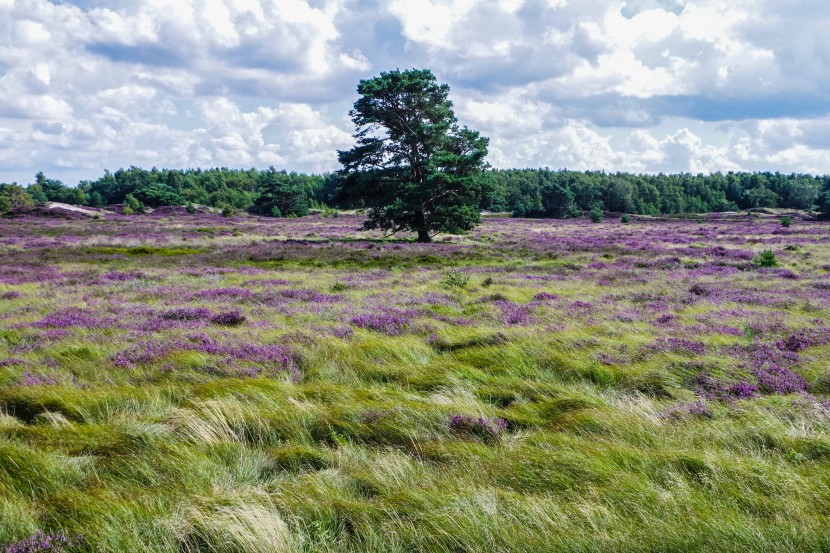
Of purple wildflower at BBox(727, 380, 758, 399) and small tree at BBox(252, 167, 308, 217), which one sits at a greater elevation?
small tree at BBox(252, 167, 308, 217)

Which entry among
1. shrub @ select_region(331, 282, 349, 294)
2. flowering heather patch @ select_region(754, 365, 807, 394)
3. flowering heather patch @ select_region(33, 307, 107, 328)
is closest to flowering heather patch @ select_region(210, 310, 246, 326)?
flowering heather patch @ select_region(33, 307, 107, 328)

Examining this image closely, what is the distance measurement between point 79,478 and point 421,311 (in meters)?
8.53

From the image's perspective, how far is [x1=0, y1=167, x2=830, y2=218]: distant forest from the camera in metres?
97.3

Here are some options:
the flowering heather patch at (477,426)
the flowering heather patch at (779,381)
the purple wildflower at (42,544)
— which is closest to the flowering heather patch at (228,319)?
the flowering heather patch at (477,426)

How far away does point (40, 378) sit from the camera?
7160 millimetres

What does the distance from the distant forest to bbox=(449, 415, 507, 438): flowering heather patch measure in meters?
83.1

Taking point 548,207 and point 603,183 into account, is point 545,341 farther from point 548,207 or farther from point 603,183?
point 603,183

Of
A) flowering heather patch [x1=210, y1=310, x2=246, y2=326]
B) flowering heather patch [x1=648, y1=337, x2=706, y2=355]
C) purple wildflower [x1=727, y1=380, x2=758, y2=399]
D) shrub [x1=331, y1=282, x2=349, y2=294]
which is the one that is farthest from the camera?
shrub [x1=331, y1=282, x2=349, y2=294]

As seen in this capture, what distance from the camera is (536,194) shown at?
436 ft

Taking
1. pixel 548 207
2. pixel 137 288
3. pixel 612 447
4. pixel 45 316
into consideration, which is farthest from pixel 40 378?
pixel 548 207

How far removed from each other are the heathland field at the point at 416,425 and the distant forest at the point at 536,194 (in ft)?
257

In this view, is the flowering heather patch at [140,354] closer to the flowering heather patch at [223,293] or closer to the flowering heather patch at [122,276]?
the flowering heather patch at [223,293]

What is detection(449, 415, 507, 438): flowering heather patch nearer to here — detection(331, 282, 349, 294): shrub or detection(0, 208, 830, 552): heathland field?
detection(0, 208, 830, 552): heathland field

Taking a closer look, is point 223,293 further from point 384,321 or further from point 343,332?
point 343,332
